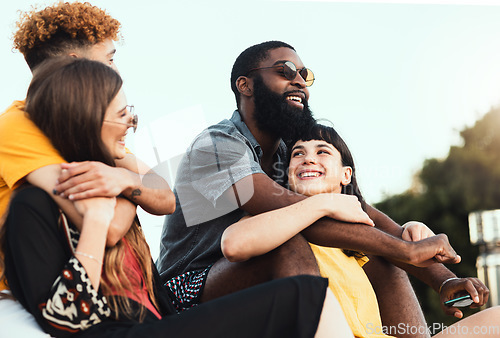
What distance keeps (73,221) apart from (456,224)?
2118 centimetres

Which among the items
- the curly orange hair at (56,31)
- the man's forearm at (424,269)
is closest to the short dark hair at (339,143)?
the man's forearm at (424,269)

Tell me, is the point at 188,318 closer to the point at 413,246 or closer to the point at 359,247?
the point at 359,247

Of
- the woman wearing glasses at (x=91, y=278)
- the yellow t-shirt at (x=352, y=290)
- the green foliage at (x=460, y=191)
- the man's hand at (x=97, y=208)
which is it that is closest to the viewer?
the woman wearing glasses at (x=91, y=278)

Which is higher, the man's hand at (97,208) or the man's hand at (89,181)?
the man's hand at (89,181)

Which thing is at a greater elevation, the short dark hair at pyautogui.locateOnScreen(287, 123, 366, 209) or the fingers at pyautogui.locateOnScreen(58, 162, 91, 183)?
the fingers at pyautogui.locateOnScreen(58, 162, 91, 183)

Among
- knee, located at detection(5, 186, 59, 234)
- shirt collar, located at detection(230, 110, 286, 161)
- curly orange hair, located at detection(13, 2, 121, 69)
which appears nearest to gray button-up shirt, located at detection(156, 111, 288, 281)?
shirt collar, located at detection(230, 110, 286, 161)

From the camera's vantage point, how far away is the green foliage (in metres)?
21.7

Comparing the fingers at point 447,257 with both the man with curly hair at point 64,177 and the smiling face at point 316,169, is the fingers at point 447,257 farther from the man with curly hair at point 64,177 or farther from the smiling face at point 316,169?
the man with curly hair at point 64,177

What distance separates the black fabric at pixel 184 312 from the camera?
89.5 inches

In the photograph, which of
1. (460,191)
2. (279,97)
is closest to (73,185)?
(279,97)

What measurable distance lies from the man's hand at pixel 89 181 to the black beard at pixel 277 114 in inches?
74.6

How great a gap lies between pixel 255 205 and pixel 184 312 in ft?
4.27

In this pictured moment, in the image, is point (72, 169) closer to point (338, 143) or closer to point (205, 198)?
point (205, 198)

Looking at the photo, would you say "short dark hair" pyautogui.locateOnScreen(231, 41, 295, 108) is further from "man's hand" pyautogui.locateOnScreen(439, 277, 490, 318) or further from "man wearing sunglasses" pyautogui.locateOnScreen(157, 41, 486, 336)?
"man's hand" pyautogui.locateOnScreen(439, 277, 490, 318)
